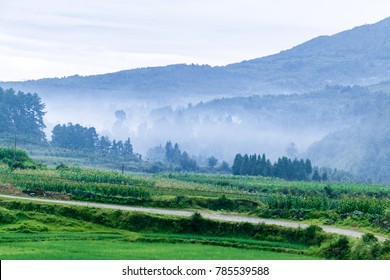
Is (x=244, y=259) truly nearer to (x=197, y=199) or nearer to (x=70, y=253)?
(x=70, y=253)

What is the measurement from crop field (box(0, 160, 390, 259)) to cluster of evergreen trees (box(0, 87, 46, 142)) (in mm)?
100936

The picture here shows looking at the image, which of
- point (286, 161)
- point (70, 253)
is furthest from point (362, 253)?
point (286, 161)

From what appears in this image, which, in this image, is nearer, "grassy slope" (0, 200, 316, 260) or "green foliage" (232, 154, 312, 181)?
"grassy slope" (0, 200, 316, 260)

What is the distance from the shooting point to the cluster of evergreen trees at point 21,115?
169 metres

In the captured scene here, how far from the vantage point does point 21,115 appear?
582ft

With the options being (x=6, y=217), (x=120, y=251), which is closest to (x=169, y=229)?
(x=6, y=217)

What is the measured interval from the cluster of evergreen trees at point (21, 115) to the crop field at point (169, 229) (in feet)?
331

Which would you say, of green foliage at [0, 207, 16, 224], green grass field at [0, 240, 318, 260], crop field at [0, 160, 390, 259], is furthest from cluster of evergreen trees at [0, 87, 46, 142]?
green grass field at [0, 240, 318, 260]

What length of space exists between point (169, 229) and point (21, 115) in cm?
13115

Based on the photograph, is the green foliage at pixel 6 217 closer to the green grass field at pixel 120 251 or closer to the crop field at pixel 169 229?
the crop field at pixel 169 229

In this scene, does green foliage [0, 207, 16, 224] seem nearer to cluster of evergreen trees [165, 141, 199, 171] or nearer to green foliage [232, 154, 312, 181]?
green foliage [232, 154, 312, 181]

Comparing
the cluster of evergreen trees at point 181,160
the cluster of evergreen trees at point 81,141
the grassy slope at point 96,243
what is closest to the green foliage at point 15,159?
the grassy slope at point 96,243

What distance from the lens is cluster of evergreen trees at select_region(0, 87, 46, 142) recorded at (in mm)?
169000

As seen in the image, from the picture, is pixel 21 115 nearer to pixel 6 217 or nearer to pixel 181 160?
pixel 181 160
